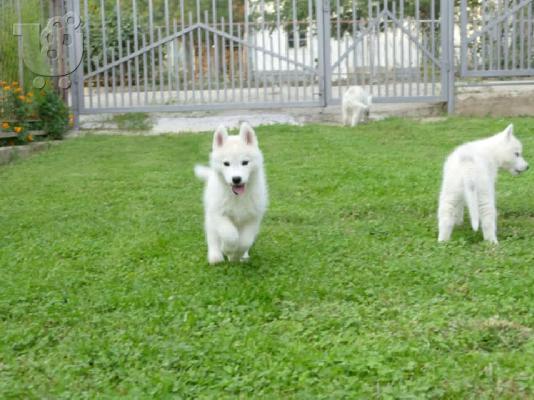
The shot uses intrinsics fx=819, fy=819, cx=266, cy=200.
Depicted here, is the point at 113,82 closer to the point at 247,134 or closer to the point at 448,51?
the point at 448,51

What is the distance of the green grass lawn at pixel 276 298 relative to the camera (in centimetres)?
348

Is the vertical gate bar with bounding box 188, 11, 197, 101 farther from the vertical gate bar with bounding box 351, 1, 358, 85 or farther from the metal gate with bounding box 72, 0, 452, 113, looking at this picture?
the vertical gate bar with bounding box 351, 1, 358, 85

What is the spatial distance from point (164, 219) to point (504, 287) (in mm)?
3256

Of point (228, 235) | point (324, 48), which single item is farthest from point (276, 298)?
point (324, 48)

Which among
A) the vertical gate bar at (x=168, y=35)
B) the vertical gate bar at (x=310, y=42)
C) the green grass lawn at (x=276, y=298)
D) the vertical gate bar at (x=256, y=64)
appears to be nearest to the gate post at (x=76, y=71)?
the vertical gate bar at (x=168, y=35)

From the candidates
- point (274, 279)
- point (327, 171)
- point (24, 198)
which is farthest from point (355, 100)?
point (274, 279)

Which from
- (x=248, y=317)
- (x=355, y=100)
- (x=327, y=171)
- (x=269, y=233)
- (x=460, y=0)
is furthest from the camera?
(x=460, y=0)

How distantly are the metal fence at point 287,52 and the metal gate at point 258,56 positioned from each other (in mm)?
18

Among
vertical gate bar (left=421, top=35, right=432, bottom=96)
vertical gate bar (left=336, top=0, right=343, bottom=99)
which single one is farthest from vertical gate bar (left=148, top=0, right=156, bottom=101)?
vertical gate bar (left=421, top=35, right=432, bottom=96)

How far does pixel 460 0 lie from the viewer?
14.3m

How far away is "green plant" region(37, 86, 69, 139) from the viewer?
12.9 meters

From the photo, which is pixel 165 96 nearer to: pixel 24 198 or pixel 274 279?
pixel 24 198

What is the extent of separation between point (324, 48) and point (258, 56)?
1204mm

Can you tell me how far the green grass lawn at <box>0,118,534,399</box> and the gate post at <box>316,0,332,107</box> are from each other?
5.85 metres
